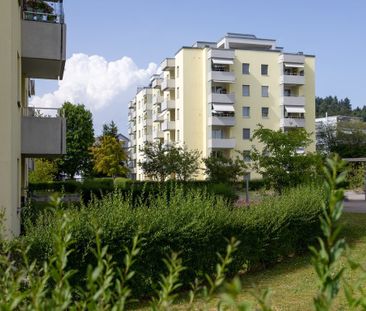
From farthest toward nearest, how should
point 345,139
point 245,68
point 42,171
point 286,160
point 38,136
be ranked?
1. point 345,139
2. point 245,68
3. point 42,171
4. point 286,160
5. point 38,136

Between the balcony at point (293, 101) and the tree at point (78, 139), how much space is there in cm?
2439

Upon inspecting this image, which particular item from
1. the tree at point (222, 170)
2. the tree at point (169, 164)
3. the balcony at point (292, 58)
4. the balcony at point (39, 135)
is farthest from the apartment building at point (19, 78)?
the balcony at point (292, 58)

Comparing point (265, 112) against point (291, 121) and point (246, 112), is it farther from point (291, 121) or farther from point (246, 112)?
point (291, 121)

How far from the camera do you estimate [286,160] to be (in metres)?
18.2

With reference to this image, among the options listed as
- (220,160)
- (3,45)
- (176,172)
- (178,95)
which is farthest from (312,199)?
(178,95)

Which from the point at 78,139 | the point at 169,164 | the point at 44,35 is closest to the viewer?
the point at 44,35

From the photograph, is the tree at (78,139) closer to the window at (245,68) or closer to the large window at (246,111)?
the large window at (246,111)

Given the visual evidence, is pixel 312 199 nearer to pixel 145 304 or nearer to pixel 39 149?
pixel 145 304

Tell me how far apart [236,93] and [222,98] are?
235 centimetres

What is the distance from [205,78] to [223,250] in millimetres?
48213

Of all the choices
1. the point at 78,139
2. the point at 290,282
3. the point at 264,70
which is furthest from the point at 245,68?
the point at 290,282

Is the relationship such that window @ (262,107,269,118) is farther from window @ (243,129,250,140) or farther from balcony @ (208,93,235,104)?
balcony @ (208,93,235,104)

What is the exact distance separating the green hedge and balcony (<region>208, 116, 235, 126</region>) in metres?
43.4

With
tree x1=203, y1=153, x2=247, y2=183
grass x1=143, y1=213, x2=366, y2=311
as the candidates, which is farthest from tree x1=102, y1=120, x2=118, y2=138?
grass x1=143, y1=213, x2=366, y2=311
